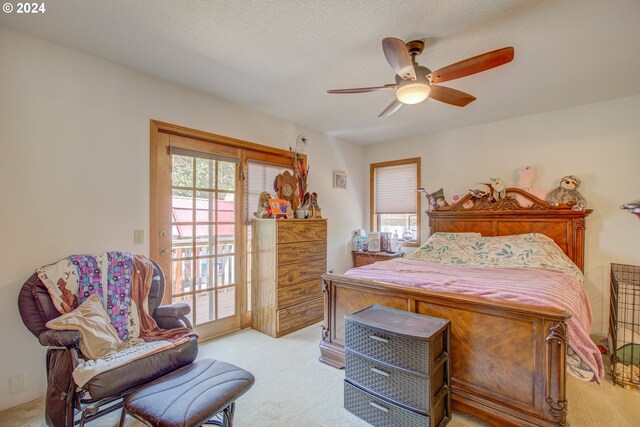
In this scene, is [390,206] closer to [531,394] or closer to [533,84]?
[533,84]

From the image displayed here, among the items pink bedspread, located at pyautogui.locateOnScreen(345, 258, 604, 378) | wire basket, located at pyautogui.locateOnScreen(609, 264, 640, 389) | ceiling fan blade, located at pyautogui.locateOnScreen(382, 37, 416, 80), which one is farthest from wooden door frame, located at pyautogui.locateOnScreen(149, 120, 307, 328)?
wire basket, located at pyautogui.locateOnScreen(609, 264, 640, 389)

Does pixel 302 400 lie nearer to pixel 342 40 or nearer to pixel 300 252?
pixel 300 252

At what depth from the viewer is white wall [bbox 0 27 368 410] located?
1.94 m

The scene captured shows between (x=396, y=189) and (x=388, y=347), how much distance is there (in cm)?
332

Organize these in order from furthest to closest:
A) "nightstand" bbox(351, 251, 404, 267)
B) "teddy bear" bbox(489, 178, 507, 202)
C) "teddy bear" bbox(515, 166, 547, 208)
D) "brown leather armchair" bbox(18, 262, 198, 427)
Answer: "nightstand" bbox(351, 251, 404, 267)
"teddy bear" bbox(489, 178, 507, 202)
"teddy bear" bbox(515, 166, 547, 208)
"brown leather armchair" bbox(18, 262, 198, 427)

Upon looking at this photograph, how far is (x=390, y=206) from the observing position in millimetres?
4820

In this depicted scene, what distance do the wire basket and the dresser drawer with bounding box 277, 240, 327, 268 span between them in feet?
9.10

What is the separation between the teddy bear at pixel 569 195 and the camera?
315 centimetres

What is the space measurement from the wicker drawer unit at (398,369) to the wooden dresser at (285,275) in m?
1.33

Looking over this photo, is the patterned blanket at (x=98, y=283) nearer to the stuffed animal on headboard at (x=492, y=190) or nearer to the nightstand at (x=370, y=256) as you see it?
the nightstand at (x=370, y=256)

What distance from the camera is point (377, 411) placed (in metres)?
1.78

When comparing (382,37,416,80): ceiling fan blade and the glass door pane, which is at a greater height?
(382,37,416,80): ceiling fan blade

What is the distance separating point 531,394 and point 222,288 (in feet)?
8.93

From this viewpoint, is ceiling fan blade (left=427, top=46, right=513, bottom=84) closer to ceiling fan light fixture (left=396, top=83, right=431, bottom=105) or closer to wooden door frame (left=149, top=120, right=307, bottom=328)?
ceiling fan light fixture (left=396, top=83, right=431, bottom=105)
